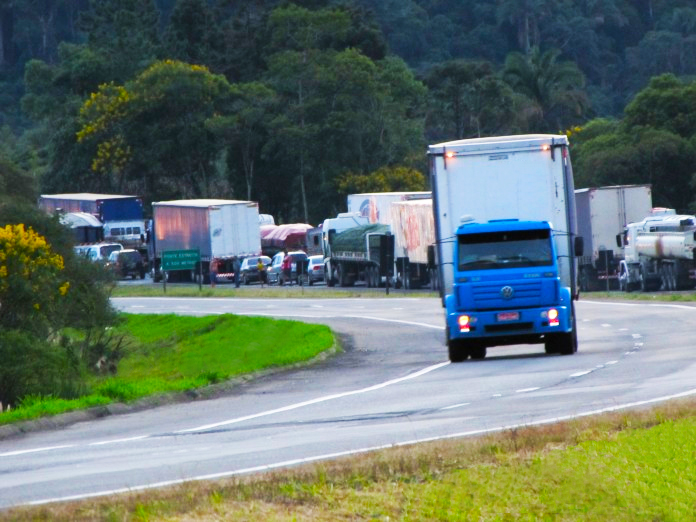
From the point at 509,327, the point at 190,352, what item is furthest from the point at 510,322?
the point at 190,352

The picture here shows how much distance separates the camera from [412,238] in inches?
2557

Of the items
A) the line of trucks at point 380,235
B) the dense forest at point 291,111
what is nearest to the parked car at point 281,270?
the line of trucks at point 380,235

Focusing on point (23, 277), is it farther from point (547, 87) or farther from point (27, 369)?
point (547, 87)

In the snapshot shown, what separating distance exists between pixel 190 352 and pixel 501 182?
66.8 ft

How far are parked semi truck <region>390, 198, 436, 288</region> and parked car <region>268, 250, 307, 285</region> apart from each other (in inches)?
344

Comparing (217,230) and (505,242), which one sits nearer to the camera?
(505,242)

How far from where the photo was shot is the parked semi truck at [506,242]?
2490cm

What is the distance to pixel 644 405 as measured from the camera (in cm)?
1639

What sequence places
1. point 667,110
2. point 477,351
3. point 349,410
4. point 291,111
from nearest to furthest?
point 349,410 → point 477,351 → point 667,110 → point 291,111

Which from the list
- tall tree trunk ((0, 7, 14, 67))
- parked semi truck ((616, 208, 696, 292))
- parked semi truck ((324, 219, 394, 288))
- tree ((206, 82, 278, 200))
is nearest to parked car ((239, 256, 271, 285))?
parked semi truck ((324, 219, 394, 288))

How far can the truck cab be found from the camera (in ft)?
81.6

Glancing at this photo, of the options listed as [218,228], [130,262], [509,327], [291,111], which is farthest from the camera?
[291,111]

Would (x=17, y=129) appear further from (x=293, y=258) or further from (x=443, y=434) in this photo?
(x=443, y=434)

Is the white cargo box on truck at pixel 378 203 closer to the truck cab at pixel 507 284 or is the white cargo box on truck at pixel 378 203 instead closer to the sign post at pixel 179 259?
the sign post at pixel 179 259
